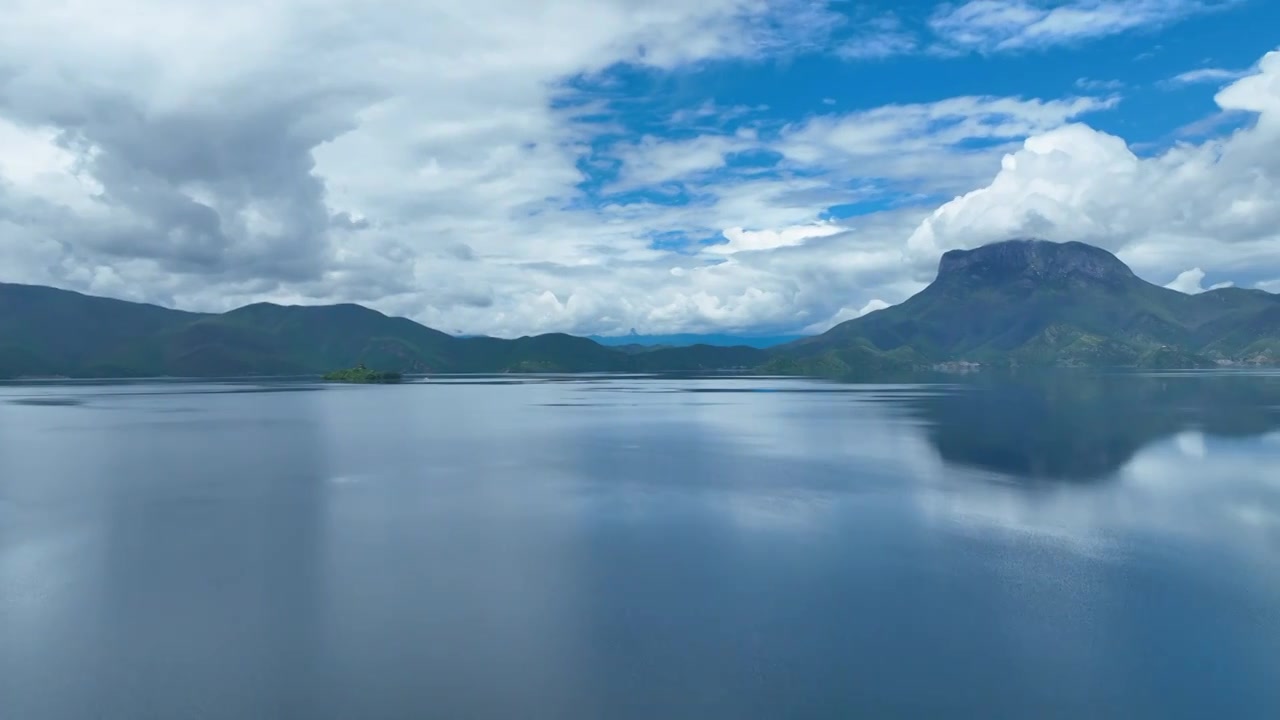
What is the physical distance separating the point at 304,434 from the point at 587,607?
5725 centimetres

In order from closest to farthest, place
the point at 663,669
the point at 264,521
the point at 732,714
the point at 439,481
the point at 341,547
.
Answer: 1. the point at 732,714
2. the point at 663,669
3. the point at 341,547
4. the point at 264,521
5. the point at 439,481

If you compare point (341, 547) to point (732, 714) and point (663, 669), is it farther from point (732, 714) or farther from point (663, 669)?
point (732, 714)

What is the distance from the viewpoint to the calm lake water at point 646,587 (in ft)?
51.0

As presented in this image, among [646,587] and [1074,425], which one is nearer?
[646,587]

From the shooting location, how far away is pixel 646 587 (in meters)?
22.3

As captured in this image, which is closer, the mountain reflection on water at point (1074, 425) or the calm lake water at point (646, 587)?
the calm lake water at point (646, 587)

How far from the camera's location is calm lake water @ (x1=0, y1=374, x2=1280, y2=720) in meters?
15.5

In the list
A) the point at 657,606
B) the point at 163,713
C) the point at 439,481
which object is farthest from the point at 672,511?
the point at 163,713

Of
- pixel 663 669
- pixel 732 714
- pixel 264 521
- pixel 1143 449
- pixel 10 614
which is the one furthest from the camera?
pixel 1143 449

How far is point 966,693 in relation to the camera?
1538 centimetres

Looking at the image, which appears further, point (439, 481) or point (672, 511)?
point (439, 481)

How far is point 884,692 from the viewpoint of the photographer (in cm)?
1541

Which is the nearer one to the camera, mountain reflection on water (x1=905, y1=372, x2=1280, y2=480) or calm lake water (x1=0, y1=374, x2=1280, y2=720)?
calm lake water (x1=0, y1=374, x2=1280, y2=720)

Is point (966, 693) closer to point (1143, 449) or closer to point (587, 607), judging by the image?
point (587, 607)
